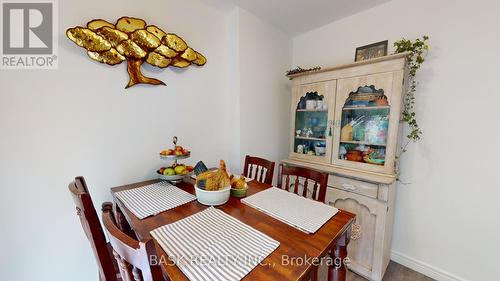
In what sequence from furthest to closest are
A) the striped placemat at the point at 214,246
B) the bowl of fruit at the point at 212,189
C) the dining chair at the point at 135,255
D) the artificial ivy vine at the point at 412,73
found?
1. the artificial ivy vine at the point at 412,73
2. the bowl of fruit at the point at 212,189
3. the striped placemat at the point at 214,246
4. the dining chair at the point at 135,255

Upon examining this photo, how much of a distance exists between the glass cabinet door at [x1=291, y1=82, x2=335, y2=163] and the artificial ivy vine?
553 millimetres

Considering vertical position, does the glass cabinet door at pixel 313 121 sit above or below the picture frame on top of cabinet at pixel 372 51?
below

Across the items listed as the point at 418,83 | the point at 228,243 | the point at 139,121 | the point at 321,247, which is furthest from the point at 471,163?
the point at 139,121

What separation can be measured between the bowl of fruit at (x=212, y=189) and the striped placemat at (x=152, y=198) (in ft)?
0.38

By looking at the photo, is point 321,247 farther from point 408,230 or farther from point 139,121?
point 408,230

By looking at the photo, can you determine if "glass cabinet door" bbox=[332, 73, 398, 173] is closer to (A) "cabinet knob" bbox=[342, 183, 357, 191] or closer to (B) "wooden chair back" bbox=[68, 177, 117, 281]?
(A) "cabinet knob" bbox=[342, 183, 357, 191]

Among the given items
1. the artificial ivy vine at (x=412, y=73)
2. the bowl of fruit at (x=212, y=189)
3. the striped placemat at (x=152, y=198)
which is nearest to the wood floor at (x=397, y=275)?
the artificial ivy vine at (x=412, y=73)

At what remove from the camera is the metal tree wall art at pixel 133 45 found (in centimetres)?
119

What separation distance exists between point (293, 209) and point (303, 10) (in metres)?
1.84

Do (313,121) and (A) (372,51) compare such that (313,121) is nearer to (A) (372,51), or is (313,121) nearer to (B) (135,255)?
(A) (372,51)

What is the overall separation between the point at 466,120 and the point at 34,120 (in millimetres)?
2829

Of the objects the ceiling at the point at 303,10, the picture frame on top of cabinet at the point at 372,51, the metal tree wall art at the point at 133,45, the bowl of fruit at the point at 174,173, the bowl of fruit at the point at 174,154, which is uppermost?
the ceiling at the point at 303,10

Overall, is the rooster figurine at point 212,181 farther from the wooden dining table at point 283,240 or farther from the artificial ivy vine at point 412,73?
the artificial ivy vine at point 412,73

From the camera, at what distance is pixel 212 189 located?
1.07 metres
